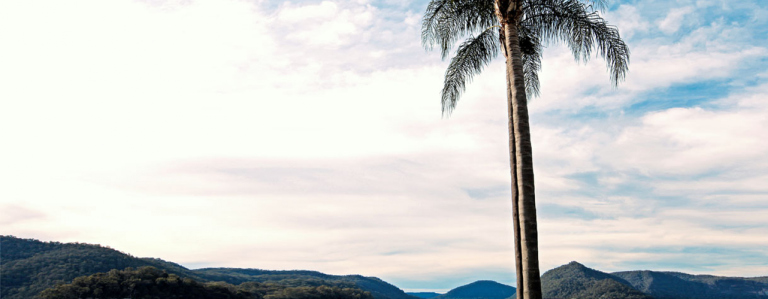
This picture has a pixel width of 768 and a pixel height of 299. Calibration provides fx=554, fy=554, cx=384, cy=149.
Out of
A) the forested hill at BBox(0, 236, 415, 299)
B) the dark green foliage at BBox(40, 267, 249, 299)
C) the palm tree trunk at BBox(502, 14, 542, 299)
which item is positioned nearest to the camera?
the palm tree trunk at BBox(502, 14, 542, 299)

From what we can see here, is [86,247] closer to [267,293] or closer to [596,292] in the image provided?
[267,293]

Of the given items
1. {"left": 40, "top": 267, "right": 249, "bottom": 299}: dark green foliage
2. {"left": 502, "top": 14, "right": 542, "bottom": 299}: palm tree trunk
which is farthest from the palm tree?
{"left": 40, "top": 267, "right": 249, "bottom": 299}: dark green foliage

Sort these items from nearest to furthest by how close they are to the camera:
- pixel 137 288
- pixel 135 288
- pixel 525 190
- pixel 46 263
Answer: pixel 525 190
pixel 135 288
pixel 137 288
pixel 46 263

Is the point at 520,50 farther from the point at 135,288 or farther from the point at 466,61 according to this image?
the point at 135,288

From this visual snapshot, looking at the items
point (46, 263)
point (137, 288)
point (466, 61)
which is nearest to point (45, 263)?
point (46, 263)

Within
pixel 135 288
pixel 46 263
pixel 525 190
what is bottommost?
pixel 525 190

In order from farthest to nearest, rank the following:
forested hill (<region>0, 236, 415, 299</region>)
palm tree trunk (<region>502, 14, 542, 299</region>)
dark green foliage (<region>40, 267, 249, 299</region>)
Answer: forested hill (<region>0, 236, 415, 299</region>) → dark green foliage (<region>40, 267, 249, 299</region>) → palm tree trunk (<region>502, 14, 542, 299</region>)

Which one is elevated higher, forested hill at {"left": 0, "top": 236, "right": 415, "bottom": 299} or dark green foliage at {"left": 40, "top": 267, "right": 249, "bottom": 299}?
forested hill at {"left": 0, "top": 236, "right": 415, "bottom": 299}

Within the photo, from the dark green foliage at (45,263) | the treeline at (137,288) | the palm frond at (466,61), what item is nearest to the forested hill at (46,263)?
the dark green foliage at (45,263)

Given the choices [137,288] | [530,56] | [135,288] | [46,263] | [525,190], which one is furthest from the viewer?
[46,263]

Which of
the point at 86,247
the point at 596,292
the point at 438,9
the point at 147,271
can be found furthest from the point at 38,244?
the point at 596,292

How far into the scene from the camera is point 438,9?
17281 millimetres

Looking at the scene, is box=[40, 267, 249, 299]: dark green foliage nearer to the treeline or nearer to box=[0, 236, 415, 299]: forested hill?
the treeline

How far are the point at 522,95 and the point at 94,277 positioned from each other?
9346 centimetres
